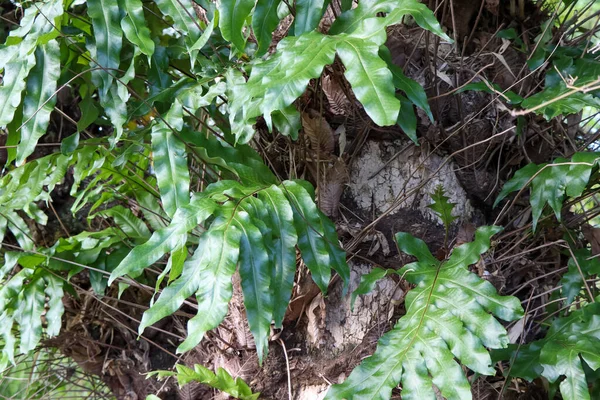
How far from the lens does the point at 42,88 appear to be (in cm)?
118

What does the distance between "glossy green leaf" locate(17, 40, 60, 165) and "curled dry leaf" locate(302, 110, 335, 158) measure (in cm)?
49

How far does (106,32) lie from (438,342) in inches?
32.4

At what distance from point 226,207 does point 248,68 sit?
0.34m

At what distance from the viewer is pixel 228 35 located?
0.99 meters

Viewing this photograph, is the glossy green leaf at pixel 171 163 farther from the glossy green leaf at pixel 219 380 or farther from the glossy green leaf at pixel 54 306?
the glossy green leaf at pixel 54 306

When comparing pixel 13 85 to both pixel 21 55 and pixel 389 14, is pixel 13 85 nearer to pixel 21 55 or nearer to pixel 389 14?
pixel 21 55

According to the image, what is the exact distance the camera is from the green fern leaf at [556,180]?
1.15 metres

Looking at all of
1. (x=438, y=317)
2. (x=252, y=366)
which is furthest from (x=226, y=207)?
(x=252, y=366)

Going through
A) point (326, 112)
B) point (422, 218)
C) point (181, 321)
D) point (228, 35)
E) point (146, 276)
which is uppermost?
point (228, 35)

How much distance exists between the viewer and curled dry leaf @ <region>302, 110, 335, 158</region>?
49.6 inches

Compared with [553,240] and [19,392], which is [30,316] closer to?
[19,392]

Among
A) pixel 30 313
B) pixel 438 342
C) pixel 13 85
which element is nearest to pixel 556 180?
pixel 438 342

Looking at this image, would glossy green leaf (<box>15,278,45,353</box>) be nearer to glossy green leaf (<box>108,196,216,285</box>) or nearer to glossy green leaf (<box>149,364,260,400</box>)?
glossy green leaf (<box>149,364,260,400</box>)

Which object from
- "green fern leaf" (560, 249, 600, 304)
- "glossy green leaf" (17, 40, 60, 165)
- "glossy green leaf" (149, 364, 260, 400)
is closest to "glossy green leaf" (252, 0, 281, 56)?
"glossy green leaf" (17, 40, 60, 165)
